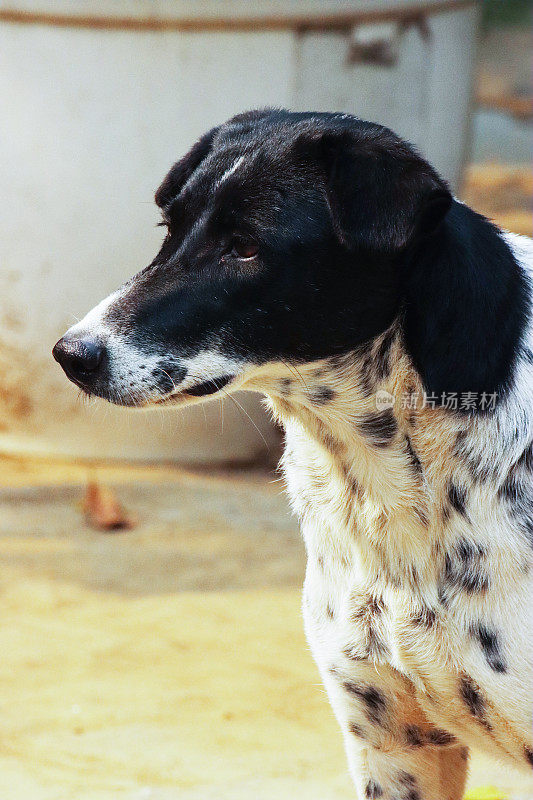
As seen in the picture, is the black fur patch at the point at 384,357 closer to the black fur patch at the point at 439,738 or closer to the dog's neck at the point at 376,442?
the dog's neck at the point at 376,442

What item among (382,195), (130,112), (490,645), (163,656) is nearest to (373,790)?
(490,645)

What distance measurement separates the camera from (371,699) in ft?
8.57

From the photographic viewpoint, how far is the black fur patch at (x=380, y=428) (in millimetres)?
2441

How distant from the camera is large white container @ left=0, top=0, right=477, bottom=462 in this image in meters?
5.48

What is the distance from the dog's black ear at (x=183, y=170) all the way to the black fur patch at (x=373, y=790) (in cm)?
140

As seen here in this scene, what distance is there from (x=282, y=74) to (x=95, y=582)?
8.23 feet

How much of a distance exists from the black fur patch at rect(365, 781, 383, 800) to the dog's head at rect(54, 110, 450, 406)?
1.02 metres

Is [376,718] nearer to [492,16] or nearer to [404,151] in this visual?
[404,151]

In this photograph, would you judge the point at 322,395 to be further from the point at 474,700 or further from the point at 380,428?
the point at 474,700

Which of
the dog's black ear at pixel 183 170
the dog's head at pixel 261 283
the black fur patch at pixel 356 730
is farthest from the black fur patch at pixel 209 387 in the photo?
the black fur patch at pixel 356 730

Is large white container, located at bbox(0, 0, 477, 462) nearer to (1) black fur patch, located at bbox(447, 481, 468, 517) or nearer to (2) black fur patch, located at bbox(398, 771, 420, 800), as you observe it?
(2) black fur patch, located at bbox(398, 771, 420, 800)

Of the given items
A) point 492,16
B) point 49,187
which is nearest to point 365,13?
point 49,187

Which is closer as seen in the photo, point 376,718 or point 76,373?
point 76,373

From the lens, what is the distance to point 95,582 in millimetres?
4703
